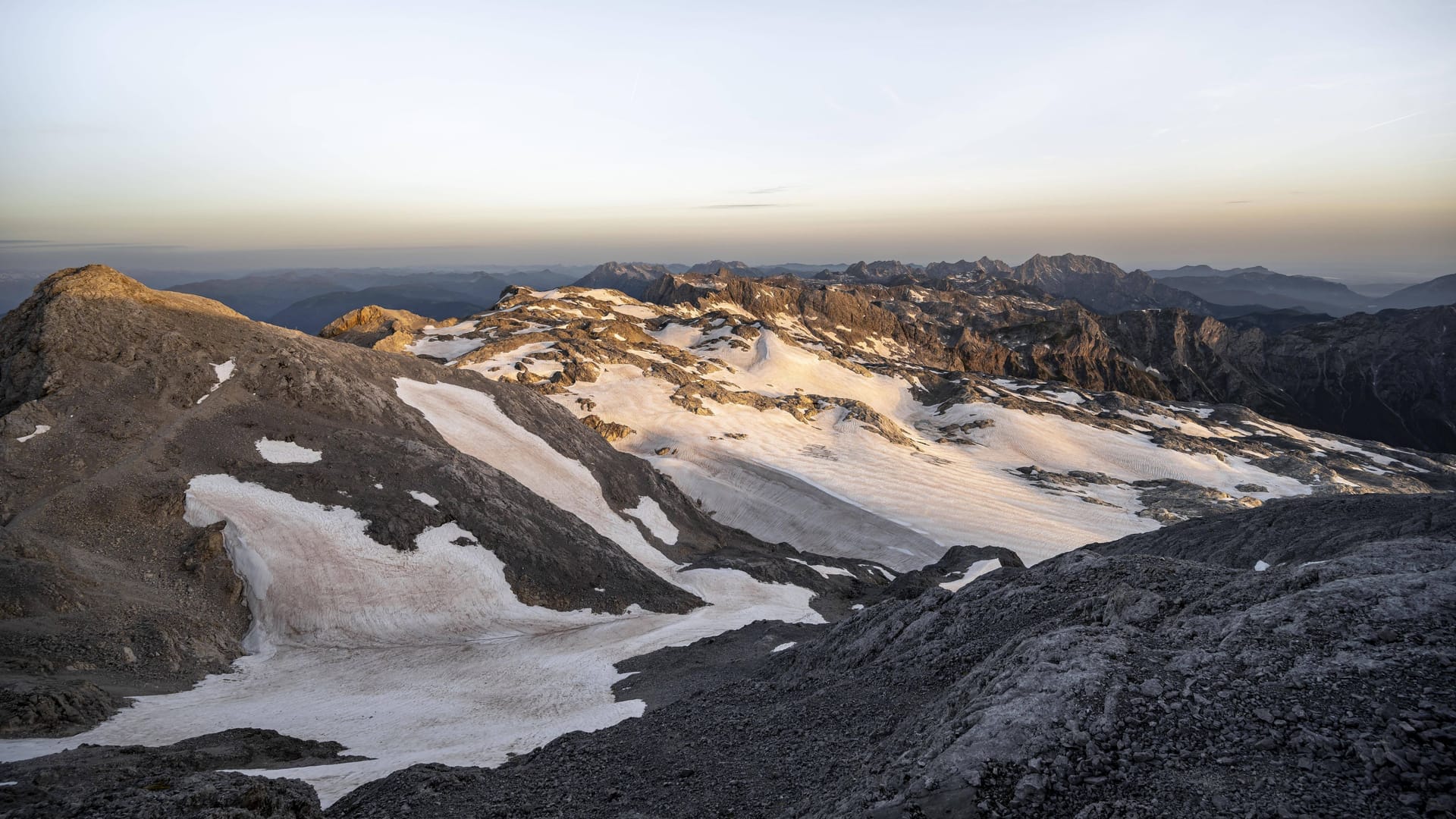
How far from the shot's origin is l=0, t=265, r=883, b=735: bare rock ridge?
85.1 feet

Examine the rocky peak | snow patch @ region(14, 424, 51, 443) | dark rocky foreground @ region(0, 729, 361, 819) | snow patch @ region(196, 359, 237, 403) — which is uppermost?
the rocky peak

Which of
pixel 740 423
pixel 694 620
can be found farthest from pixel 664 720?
pixel 740 423

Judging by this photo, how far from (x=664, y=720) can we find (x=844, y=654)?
5.95 meters

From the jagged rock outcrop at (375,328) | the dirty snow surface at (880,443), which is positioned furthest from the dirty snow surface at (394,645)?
the jagged rock outcrop at (375,328)

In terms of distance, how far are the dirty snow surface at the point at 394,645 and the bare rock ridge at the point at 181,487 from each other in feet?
3.02

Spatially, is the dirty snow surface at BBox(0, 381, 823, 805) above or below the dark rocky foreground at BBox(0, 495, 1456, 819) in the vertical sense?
below

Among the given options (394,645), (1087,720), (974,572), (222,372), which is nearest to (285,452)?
(222,372)

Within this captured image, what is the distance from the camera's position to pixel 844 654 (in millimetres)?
21438

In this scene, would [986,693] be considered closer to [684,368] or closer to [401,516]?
[401,516]

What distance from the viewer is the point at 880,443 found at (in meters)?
102

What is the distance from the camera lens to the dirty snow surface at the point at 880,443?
3059 inches

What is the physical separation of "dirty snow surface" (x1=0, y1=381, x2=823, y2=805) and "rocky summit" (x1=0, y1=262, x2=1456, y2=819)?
0.63 feet

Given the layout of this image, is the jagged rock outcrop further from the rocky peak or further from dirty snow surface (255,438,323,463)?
dirty snow surface (255,438,323,463)

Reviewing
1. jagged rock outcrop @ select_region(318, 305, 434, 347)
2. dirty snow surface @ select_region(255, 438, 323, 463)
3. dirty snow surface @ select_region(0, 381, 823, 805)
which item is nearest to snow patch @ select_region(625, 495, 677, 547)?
dirty snow surface @ select_region(0, 381, 823, 805)
